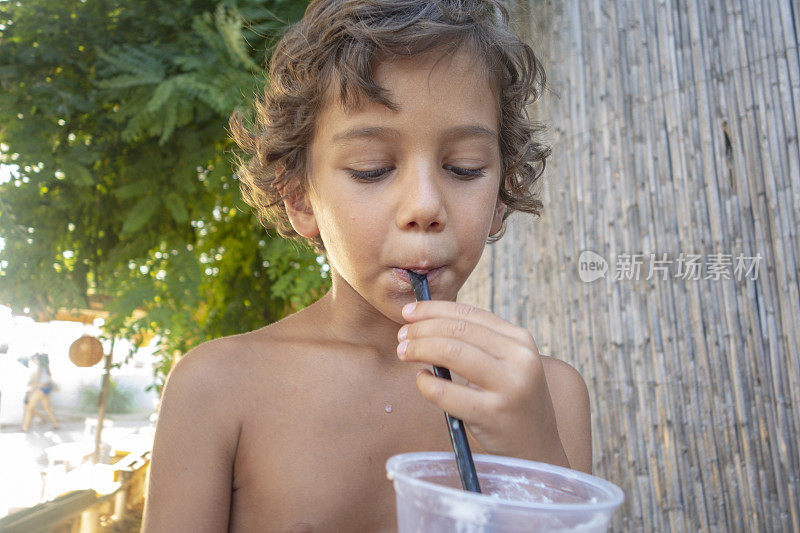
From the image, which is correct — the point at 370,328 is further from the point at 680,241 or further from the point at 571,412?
the point at 680,241

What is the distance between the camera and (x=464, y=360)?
Result: 649 mm

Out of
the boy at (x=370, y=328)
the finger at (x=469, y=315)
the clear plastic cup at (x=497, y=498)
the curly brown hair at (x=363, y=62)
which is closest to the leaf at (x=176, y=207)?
the curly brown hair at (x=363, y=62)

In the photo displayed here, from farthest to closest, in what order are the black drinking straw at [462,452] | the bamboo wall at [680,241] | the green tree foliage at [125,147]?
the green tree foliage at [125,147], the bamboo wall at [680,241], the black drinking straw at [462,452]

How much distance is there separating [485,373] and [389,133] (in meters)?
0.40

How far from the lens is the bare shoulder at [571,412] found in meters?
1.12

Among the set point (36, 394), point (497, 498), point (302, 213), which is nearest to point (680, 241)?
point (302, 213)

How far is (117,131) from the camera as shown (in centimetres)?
247

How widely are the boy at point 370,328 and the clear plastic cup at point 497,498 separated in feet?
0.18

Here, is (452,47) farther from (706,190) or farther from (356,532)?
(706,190)

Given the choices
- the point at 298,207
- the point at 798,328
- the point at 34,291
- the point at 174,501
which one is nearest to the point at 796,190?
the point at 798,328

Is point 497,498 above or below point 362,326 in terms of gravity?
below

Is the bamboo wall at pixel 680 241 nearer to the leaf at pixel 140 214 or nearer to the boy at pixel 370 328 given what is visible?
the boy at pixel 370 328

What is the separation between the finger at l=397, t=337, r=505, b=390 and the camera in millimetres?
651

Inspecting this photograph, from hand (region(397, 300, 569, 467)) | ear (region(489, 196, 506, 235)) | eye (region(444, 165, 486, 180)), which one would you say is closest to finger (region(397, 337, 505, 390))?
hand (region(397, 300, 569, 467))
